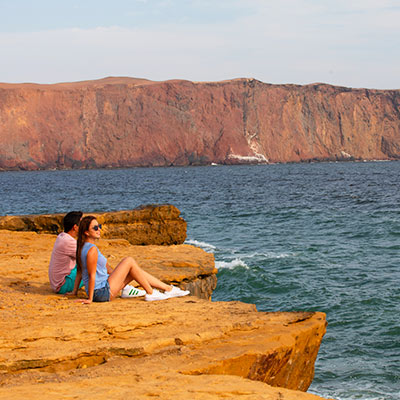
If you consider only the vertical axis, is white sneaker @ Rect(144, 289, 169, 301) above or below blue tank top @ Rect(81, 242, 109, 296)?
below

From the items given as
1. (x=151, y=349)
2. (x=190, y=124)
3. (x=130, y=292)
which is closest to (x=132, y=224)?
(x=130, y=292)

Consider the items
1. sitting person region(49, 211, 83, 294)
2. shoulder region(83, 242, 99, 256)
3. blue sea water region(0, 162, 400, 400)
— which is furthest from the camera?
blue sea water region(0, 162, 400, 400)

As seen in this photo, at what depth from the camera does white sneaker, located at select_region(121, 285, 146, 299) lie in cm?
749

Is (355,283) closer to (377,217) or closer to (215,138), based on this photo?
(377,217)

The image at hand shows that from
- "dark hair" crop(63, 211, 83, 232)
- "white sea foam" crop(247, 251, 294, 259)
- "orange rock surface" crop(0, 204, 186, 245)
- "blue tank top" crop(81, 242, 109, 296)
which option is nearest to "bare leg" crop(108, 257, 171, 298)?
"blue tank top" crop(81, 242, 109, 296)

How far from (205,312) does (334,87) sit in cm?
15631

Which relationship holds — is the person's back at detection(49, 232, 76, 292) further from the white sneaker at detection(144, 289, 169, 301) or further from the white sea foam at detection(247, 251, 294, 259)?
the white sea foam at detection(247, 251, 294, 259)

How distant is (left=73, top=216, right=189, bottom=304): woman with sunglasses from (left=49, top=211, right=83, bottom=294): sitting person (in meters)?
0.28

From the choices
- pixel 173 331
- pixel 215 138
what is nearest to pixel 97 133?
pixel 215 138

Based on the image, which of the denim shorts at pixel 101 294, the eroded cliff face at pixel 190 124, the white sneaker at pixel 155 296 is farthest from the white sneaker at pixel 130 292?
the eroded cliff face at pixel 190 124

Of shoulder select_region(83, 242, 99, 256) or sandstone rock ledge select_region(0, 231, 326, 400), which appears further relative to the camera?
shoulder select_region(83, 242, 99, 256)

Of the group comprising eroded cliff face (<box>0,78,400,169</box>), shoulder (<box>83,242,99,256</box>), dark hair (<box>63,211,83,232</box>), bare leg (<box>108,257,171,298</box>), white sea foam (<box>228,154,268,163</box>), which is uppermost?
eroded cliff face (<box>0,78,400,169</box>)

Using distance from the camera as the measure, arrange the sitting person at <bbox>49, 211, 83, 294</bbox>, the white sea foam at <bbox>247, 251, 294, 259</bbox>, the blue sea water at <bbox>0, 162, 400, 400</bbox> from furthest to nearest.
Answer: the white sea foam at <bbox>247, 251, 294, 259</bbox> < the blue sea water at <bbox>0, 162, 400, 400</bbox> < the sitting person at <bbox>49, 211, 83, 294</bbox>

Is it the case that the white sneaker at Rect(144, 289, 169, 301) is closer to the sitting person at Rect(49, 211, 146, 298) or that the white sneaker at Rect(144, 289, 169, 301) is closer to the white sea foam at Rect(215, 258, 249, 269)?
the sitting person at Rect(49, 211, 146, 298)
